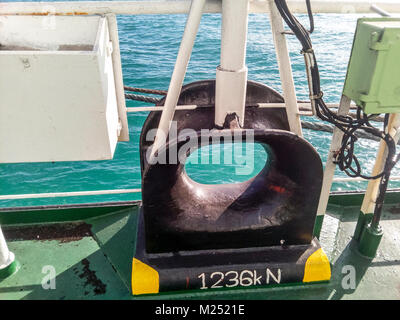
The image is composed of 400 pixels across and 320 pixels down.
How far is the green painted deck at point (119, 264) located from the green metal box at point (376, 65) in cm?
115

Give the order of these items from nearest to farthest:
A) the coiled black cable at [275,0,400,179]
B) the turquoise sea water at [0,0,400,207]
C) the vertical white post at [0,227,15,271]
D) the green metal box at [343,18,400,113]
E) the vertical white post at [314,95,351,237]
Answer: the green metal box at [343,18,400,113] → the coiled black cable at [275,0,400,179] → the vertical white post at [314,95,351,237] → the vertical white post at [0,227,15,271] → the turquoise sea water at [0,0,400,207]

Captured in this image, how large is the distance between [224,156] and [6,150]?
6.59 m

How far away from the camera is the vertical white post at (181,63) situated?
177cm

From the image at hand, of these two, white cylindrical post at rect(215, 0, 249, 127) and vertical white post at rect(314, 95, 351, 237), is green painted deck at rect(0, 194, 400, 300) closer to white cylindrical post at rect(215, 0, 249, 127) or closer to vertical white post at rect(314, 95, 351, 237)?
vertical white post at rect(314, 95, 351, 237)

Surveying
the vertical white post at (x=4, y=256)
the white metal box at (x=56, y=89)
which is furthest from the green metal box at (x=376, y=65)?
the vertical white post at (x=4, y=256)

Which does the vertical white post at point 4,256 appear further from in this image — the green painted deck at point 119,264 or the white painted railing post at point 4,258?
the green painted deck at point 119,264

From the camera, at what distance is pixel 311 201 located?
224 cm

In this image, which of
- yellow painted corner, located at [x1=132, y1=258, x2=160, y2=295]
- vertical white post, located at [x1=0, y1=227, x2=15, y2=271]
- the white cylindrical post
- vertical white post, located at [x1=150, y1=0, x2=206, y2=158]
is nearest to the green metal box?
the white cylindrical post

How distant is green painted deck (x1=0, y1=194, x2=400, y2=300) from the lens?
226 cm

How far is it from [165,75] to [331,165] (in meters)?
9.54

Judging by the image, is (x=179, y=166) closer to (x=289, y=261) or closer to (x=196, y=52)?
(x=289, y=261)

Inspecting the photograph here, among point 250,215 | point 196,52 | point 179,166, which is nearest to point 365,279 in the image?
point 250,215

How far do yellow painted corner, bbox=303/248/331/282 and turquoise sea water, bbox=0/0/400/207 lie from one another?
17.2ft

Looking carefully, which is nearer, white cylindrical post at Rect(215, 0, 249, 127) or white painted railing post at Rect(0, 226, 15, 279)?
white cylindrical post at Rect(215, 0, 249, 127)
